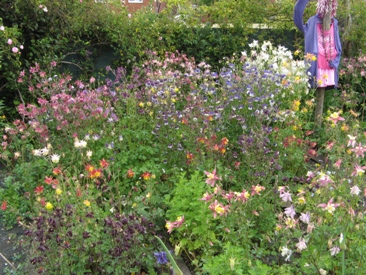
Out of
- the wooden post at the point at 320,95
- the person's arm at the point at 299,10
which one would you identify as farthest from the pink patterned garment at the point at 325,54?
the person's arm at the point at 299,10

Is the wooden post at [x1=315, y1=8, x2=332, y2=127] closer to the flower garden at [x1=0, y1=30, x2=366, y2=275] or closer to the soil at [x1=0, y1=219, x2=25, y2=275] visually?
the flower garden at [x1=0, y1=30, x2=366, y2=275]

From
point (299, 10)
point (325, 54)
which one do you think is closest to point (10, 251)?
point (325, 54)

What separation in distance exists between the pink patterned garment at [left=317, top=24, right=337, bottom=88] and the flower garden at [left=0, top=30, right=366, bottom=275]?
399 millimetres

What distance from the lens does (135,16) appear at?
734 cm

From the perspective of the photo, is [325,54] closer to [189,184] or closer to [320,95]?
[320,95]

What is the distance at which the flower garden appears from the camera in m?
2.18

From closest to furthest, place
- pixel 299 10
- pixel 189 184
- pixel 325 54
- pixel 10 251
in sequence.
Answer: pixel 189 184 → pixel 10 251 → pixel 325 54 → pixel 299 10

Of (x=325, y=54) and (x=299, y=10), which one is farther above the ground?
(x=299, y=10)

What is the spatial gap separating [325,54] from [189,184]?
3.15 m

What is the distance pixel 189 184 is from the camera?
275 centimetres

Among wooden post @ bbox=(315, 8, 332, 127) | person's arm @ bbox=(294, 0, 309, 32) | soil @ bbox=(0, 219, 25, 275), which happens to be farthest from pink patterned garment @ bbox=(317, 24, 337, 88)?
soil @ bbox=(0, 219, 25, 275)

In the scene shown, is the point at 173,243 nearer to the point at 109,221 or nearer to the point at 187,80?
the point at 109,221

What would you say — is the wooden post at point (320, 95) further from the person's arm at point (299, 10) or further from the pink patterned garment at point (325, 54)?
the person's arm at point (299, 10)

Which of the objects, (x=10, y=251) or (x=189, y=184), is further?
(x=10, y=251)
